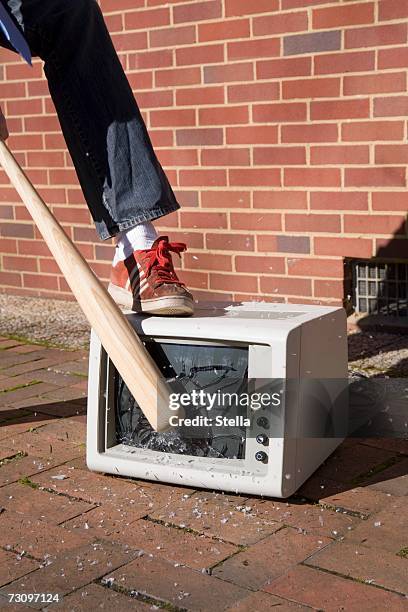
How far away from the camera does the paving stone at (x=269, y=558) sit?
187cm

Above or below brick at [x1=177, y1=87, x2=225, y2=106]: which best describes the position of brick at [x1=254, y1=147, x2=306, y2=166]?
below

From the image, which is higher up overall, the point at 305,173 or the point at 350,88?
the point at 350,88

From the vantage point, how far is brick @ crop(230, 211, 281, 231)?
4.00m

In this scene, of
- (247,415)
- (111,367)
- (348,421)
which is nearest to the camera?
(247,415)

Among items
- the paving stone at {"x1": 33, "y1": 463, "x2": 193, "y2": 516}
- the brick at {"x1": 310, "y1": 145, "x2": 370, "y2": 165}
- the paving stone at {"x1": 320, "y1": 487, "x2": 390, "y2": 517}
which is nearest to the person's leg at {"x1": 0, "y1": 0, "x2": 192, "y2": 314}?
the paving stone at {"x1": 33, "y1": 463, "x2": 193, "y2": 516}

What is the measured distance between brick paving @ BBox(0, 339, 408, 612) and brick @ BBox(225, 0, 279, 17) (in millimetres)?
Result: 1996

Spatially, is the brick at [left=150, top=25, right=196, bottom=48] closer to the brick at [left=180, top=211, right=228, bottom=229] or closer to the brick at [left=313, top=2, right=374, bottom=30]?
the brick at [left=313, top=2, right=374, bottom=30]

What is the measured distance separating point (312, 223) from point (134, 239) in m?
1.48

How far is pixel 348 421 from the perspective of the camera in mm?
2777

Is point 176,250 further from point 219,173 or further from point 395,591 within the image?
point 219,173

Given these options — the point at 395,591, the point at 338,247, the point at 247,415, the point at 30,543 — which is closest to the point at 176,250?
the point at 247,415

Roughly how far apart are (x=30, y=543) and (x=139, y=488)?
1.25 ft

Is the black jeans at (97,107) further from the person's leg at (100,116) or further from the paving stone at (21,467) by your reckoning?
the paving stone at (21,467)

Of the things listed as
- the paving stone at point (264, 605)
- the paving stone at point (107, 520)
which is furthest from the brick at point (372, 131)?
the paving stone at point (264, 605)
